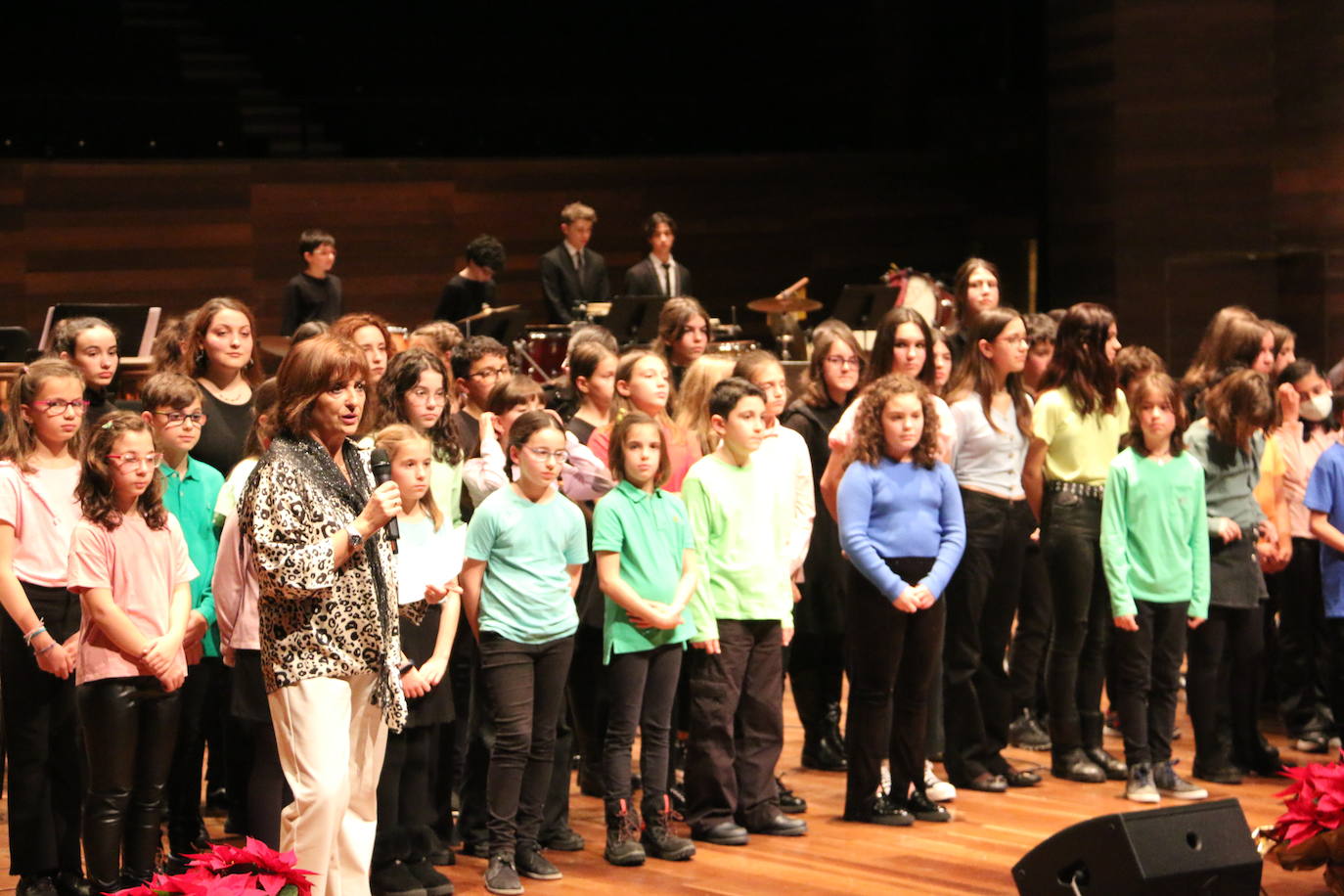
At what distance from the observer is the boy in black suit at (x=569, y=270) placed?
32.9ft

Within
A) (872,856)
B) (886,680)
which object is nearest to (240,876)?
(872,856)

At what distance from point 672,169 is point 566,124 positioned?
81cm

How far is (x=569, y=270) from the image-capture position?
10039 mm

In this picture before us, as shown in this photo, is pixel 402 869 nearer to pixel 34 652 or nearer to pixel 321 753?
pixel 321 753

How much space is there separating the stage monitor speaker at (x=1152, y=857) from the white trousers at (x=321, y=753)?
1.37 meters

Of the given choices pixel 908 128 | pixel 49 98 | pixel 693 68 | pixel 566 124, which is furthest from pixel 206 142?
pixel 908 128

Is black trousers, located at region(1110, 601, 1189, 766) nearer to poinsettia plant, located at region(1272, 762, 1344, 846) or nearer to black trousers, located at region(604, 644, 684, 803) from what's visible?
poinsettia plant, located at region(1272, 762, 1344, 846)

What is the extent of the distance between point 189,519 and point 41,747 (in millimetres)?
642

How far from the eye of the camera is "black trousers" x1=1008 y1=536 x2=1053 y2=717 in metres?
5.57

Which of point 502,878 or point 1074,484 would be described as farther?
point 1074,484

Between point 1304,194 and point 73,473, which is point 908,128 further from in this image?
point 73,473

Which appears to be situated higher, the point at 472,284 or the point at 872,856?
the point at 472,284

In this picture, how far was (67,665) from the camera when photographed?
4074 mm

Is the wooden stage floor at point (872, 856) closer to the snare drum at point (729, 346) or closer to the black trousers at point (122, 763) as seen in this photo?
the black trousers at point (122, 763)
